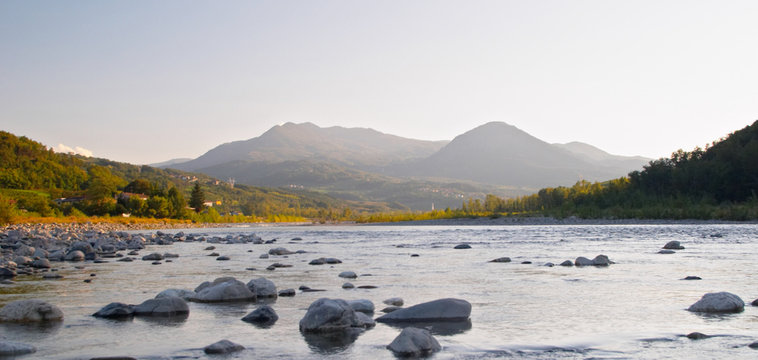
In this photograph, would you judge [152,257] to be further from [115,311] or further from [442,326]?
[442,326]

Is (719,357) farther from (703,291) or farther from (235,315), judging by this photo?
(235,315)

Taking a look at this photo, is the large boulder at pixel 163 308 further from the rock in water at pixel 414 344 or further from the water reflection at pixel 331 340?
the rock in water at pixel 414 344

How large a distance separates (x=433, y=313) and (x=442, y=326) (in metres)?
0.54

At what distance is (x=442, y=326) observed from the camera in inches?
345

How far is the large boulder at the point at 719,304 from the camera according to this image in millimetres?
9633

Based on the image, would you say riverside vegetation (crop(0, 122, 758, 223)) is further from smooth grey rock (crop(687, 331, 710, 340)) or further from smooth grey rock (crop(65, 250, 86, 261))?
smooth grey rock (crop(687, 331, 710, 340))

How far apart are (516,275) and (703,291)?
491cm

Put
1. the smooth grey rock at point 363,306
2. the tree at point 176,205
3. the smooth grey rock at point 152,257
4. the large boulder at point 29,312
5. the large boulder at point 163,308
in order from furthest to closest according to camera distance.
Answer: the tree at point 176,205 → the smooth grey rock at point 152,257 → the smooth grey rock at point 363,306 → the large boulder at point 163,308 → the large boulder at point 29,312

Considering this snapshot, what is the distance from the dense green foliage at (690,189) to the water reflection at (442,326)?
66593 mm

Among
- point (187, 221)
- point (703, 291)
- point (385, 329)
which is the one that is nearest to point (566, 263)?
point (703, 291)

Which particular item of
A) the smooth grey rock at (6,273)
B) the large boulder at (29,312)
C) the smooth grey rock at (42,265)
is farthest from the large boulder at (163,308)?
the smooth grey rock at (42,265)

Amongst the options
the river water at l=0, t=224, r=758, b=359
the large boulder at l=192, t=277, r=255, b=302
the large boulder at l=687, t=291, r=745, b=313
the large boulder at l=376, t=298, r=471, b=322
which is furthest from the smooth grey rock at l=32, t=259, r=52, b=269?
the large boulder at l=687, t=291, r=745, b=313

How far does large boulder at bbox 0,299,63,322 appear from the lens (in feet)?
30.6

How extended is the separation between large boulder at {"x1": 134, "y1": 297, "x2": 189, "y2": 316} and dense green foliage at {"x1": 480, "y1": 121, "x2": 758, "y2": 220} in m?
68.6
